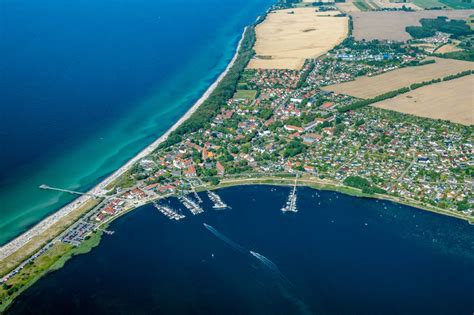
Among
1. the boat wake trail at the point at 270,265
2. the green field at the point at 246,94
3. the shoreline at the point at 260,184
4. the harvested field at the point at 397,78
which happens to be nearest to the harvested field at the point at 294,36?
the green field at the point at 246,94

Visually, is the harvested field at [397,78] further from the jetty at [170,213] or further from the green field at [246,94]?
the jetty at [170,213]

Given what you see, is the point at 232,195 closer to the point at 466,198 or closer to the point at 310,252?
the point at 310,252

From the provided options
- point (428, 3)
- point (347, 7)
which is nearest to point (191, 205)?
point (347, 7)

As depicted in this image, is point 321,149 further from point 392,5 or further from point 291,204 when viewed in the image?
point 392,5

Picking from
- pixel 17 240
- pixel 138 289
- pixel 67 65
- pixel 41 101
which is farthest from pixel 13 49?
pixel 138 289

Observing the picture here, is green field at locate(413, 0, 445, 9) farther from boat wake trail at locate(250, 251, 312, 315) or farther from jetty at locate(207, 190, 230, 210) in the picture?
boat wake trail at locate(250, 251, 312, 315)

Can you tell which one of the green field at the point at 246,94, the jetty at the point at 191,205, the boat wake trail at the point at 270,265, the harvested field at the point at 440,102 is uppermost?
the green field at the point at 246,94
